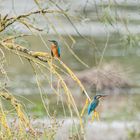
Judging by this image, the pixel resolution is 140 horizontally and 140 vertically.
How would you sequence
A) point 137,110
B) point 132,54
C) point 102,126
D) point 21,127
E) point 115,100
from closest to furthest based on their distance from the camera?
point 21,127, point 102,126, point 137,110, point 115,100, point 132,54

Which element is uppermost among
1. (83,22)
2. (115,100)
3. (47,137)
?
(83,22)

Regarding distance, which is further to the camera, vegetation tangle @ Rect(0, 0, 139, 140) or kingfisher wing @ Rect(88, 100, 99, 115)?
kingfisher wing @ Rect(88, 100, 99, 115)

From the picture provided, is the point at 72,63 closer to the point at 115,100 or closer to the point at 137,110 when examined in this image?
the point at 115,100

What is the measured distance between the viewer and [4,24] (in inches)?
159

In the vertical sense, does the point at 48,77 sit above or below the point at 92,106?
above

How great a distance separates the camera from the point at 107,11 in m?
3.91

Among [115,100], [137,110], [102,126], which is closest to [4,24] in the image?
[102,126]

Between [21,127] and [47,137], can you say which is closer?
[21,127]

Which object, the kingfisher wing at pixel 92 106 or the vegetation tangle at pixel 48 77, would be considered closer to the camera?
the vegetation tangle at pixel 48 77

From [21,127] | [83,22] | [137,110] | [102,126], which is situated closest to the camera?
[21,127]

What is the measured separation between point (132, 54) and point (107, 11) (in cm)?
1380

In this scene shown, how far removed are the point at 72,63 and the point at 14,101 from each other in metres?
12.9

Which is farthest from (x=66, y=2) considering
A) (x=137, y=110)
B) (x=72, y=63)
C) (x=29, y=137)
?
(x=72, y=63)

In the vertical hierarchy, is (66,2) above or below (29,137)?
above
